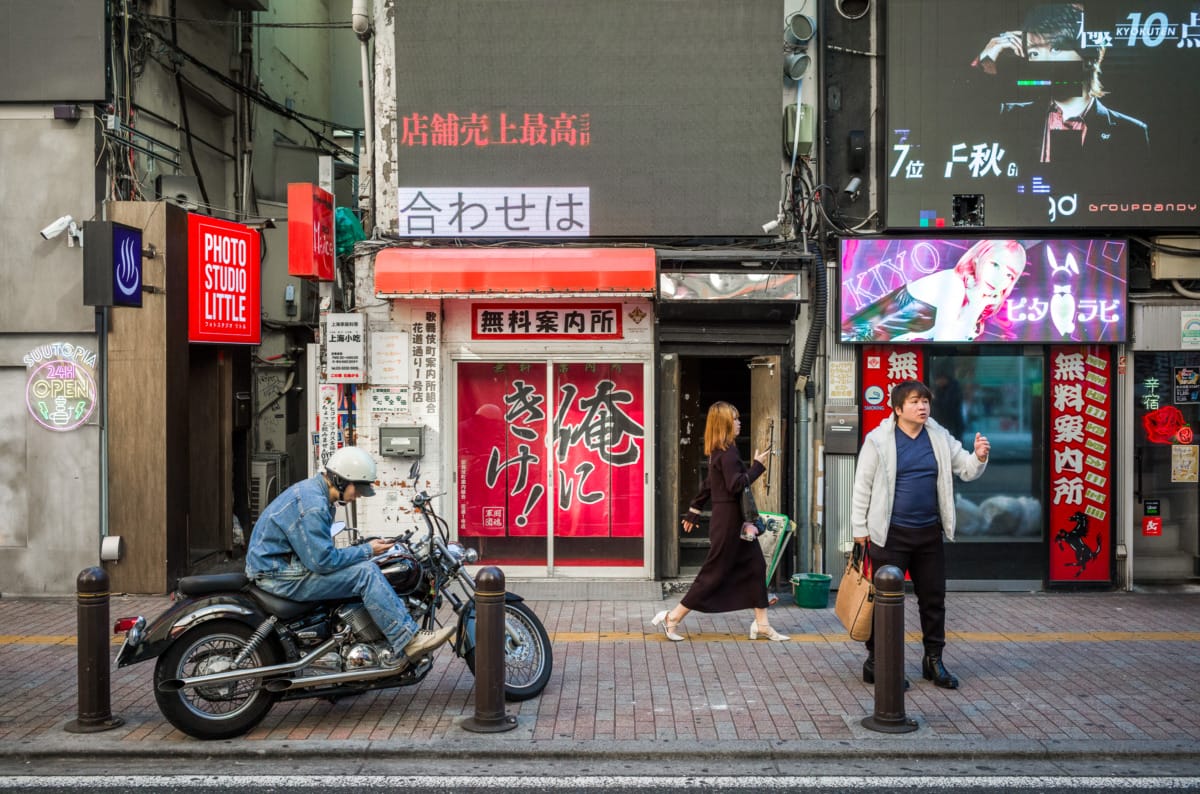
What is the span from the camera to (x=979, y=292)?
10.1 meters

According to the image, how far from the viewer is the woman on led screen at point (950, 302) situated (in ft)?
33.1

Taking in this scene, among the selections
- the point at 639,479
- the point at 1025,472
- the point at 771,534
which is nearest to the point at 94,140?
the point at 639,479

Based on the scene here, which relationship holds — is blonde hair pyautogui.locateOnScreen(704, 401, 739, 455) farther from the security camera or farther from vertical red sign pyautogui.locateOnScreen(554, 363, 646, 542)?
the security camera

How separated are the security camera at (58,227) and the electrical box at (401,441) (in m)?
3.58

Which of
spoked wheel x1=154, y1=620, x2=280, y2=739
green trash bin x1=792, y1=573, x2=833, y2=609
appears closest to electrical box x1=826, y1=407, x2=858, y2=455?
green trash bin x1=792, y1=573, x2=833, y2=609

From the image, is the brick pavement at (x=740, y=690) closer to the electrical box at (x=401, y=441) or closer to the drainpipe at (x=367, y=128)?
the electrical box at (x=401, y=441)

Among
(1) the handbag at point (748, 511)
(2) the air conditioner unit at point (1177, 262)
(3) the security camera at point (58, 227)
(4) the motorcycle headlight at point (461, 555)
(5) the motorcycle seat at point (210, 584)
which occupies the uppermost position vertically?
(3) the security camera at point (58, 227)

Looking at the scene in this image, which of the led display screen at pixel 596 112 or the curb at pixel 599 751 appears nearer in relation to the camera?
the curb at pixel 599 751

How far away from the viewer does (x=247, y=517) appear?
14.0 meters

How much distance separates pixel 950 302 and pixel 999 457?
169cm

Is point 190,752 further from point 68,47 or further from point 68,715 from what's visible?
point 68,47

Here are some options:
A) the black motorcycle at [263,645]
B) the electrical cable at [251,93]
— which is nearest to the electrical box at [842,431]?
the black motorcycle at [263,645]

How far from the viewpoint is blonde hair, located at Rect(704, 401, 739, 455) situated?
26.8 ft

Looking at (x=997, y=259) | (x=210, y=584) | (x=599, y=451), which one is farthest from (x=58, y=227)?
(x=997, y=259)
